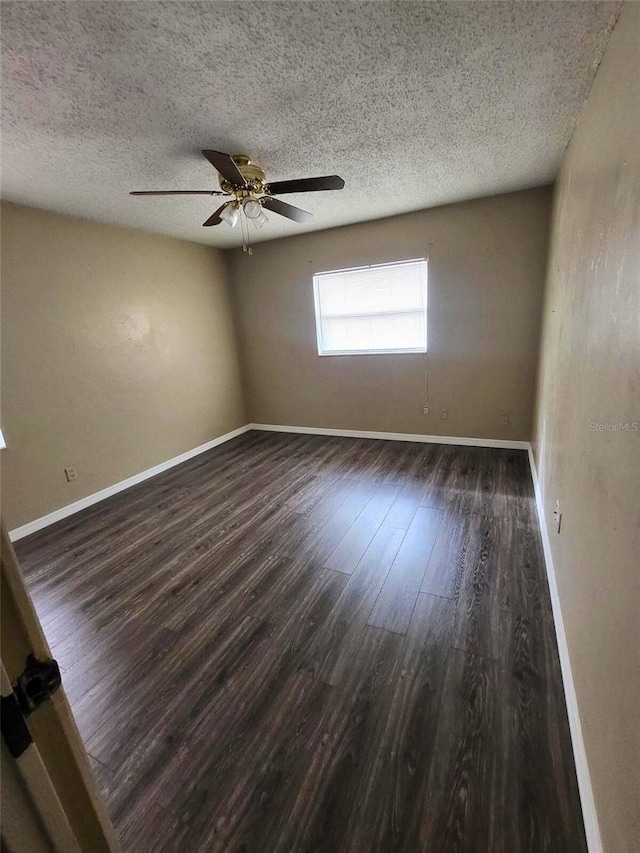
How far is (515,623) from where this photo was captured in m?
1.74

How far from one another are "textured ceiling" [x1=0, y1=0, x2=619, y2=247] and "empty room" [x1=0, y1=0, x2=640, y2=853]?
0.05 ft

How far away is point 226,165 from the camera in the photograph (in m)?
1.81

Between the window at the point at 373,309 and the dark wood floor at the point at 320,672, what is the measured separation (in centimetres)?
195

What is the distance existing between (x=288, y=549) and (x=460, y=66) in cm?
267

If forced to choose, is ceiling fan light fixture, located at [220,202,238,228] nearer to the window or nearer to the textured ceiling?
the textured ceiling

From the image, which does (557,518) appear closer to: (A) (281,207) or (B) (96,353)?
(A) (281,207)

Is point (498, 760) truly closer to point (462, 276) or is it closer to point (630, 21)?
→ point (630, 21)

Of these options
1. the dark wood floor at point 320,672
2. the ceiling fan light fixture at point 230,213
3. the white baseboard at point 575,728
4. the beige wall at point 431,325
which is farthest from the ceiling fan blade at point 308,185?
the white baseboard at point 575,728

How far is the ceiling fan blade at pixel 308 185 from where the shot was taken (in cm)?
207

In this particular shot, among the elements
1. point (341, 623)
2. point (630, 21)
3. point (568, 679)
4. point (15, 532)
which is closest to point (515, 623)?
point (568, 679)

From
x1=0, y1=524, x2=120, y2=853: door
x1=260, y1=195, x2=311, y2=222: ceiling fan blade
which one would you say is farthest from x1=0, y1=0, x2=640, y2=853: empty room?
x1=260, y1=195, x2=311, y2=222: ceiling fan blade

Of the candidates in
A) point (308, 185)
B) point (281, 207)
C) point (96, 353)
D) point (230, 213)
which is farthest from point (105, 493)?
point (308, 185)

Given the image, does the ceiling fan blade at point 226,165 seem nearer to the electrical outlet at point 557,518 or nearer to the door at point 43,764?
the door at point 43,764

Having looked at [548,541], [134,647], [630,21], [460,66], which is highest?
[460,66]
